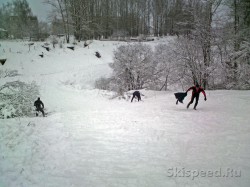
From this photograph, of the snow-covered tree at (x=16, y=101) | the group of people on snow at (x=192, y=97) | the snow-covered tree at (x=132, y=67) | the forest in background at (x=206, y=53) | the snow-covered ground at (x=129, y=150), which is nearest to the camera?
the snow-covered ground at (x=129, y=150)

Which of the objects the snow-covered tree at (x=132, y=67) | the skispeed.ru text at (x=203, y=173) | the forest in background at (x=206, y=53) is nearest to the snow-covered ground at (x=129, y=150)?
the skispeed.ru text at (x=203, y=173)

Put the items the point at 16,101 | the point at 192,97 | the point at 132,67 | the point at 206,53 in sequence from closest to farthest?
the point at 192,97 → the point at 16,101 → the point at 206,53 → the point at 132,67

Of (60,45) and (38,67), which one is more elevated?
(60,45)

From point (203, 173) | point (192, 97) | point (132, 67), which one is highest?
point (132, 67)

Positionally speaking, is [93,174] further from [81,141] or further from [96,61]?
[96,61]

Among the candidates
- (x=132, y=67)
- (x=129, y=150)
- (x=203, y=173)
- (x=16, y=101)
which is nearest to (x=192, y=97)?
(x=129, y=150)

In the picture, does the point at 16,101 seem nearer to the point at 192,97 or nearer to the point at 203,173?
the point at 192,97

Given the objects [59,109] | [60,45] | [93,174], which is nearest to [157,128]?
[93,174]

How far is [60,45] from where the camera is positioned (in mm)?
37125

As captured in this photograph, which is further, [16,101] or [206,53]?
[206,53]

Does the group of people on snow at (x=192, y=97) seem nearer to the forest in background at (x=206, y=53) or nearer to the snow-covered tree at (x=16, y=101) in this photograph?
the snow-covered tree at (x=16, y=101)

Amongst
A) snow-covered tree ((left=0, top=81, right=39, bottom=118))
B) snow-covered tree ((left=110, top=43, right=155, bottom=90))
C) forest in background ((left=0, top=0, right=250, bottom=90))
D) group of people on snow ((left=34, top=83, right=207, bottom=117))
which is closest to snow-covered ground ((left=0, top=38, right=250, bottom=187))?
group of people on snow ((left=34, top=83, right=207, bottom=117))

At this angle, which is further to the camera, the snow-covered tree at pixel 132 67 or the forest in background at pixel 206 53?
the snow-covered tree at pixel 132 67

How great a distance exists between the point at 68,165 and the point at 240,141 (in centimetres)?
564
